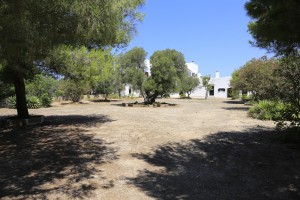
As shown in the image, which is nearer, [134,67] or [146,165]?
[146,165]

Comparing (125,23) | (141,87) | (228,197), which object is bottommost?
(228,197)

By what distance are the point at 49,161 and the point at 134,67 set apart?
26567 mm

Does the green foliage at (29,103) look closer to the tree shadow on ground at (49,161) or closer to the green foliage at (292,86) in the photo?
the tree shadow on ground at (49,161)

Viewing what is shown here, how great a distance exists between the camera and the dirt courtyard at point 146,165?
19.3ft

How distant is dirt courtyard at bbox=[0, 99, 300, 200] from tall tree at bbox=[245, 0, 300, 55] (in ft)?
9.95

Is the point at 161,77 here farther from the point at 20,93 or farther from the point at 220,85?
the point at 220,85

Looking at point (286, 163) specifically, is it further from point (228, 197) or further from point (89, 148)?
point (89, 148)

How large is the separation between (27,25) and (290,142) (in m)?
8.40

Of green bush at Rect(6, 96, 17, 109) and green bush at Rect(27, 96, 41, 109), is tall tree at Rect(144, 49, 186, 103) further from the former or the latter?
green bush at Rect(6, 96, 17, 109)

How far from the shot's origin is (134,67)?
33938 millimetres

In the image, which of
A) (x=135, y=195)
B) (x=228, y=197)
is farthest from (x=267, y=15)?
(x=135, y=195)

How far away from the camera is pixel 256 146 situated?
31.4 ft

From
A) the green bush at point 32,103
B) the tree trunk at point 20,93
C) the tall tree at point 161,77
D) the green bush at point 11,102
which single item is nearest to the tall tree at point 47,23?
the tree trunk at point 20,93

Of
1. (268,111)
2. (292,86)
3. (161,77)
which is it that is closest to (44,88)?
(161,77)
